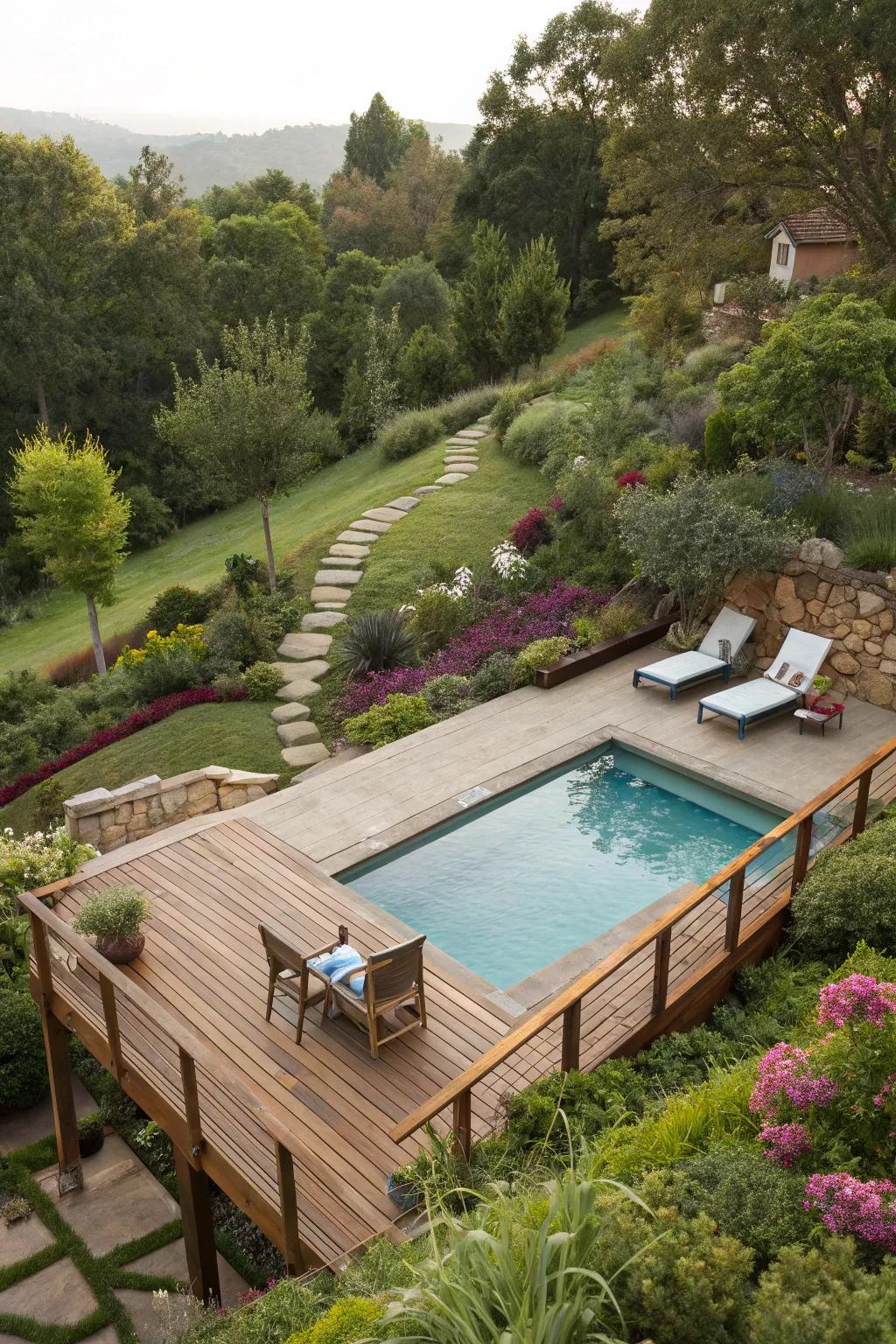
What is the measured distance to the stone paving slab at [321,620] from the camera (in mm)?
12617

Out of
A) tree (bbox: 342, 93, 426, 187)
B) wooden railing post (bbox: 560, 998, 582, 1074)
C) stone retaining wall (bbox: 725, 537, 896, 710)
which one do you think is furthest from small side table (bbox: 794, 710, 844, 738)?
tree (bbox: 342, 93, 426, 187)

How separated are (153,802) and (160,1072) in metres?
3.84

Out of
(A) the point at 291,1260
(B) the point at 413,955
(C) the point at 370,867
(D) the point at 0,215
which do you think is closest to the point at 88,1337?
(A) the point at 291,1260

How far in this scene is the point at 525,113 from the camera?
99.6 feet

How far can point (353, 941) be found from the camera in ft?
21.6


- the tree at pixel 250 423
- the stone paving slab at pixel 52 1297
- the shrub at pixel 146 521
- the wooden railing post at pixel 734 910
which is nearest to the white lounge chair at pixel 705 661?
the wooden railing post at pixel 734 910

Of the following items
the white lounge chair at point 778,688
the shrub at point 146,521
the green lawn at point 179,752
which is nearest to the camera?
the white lounge chair at point 778,688

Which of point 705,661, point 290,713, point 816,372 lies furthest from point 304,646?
point 816,372

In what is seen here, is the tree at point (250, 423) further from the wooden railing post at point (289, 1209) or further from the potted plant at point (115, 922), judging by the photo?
the wooden railing post at point (289, 1209)

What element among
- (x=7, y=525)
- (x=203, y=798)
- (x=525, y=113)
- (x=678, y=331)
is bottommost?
(x=7, y=525)

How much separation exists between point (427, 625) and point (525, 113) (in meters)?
24.7

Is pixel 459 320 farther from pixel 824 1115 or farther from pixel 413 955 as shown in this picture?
pixel 824 1115

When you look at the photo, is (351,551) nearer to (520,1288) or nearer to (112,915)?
(112,915)

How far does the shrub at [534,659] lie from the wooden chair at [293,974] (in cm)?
497
